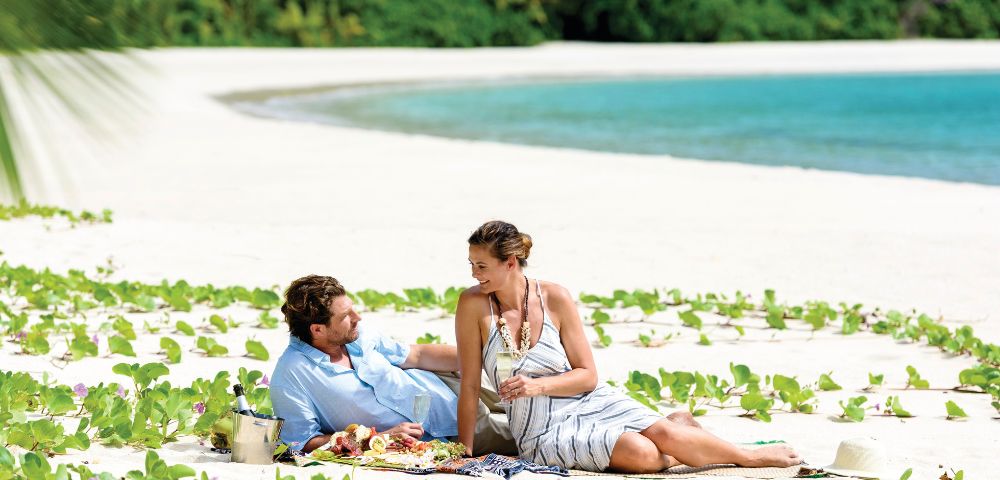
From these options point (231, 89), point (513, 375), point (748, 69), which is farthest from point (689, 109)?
point (513, 375)

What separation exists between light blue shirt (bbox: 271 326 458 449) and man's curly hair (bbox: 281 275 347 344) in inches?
4.5

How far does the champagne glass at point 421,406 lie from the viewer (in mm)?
5004

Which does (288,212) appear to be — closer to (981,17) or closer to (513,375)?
(513,375)

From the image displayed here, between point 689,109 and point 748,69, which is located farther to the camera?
point 748,69


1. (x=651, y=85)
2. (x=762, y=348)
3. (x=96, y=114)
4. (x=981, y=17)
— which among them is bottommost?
(x=762, y=348)

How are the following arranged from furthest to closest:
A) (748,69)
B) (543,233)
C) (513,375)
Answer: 1. (748,69)
2. (543,233)
3. (513,375)

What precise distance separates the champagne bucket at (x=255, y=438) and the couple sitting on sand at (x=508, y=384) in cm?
24

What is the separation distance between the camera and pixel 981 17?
53812 millimetres

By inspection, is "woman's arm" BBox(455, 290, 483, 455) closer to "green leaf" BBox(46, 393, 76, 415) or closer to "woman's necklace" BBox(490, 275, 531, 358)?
"woman's necklace" BBox(490, 275, 531, 358)

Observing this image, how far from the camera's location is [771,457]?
16.1 ft

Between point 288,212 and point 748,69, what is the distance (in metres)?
34.5

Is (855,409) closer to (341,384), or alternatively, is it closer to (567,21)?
(341,384)

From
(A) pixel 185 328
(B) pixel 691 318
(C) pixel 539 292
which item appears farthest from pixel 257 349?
(B) pixel 691 318

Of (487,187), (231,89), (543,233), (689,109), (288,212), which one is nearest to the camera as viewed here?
(543,233)
